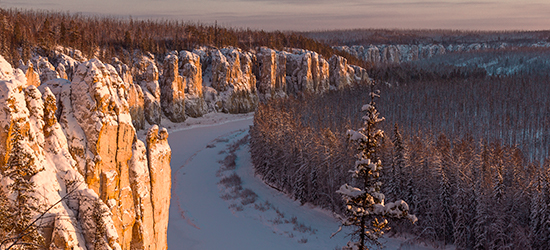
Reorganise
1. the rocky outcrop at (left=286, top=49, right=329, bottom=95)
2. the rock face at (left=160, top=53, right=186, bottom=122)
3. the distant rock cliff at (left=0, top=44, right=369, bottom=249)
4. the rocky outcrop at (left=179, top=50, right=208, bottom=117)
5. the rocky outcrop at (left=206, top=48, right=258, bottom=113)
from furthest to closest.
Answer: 1. the rocky outcrop at (left=286, top=49, right=329, bottom=95)
2. the rocky outcrop at (left=206, top=48, right=258, bottom=113)
3. the rocky outcrop at (left=179, top=50, right=208, bottom=117)
4. the rock face at (left=160, top=53, right=186, bottom=122)
5. the distant rock cliff at (left=0, top=44, right=369, bottom=249)

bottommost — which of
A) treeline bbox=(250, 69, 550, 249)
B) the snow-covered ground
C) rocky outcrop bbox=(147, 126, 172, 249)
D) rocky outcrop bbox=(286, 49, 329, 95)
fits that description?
the snow-covered ground

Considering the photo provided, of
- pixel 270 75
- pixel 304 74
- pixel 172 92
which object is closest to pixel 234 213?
pixel 172 92

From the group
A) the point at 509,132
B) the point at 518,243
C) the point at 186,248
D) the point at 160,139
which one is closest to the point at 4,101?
the point at 160,139

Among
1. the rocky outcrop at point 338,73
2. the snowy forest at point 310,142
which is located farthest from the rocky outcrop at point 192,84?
the rocky outcrop at point 338,73

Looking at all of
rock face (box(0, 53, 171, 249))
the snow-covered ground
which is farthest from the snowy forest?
the snow-covered ground

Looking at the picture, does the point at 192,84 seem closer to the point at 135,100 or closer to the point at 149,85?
the point at 149,85

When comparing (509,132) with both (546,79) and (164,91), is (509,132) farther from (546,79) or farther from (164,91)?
(164,91)

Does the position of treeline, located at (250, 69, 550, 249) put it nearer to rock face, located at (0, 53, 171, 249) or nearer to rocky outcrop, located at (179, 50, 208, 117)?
rock face, located at (0, 53, 171, 249)
